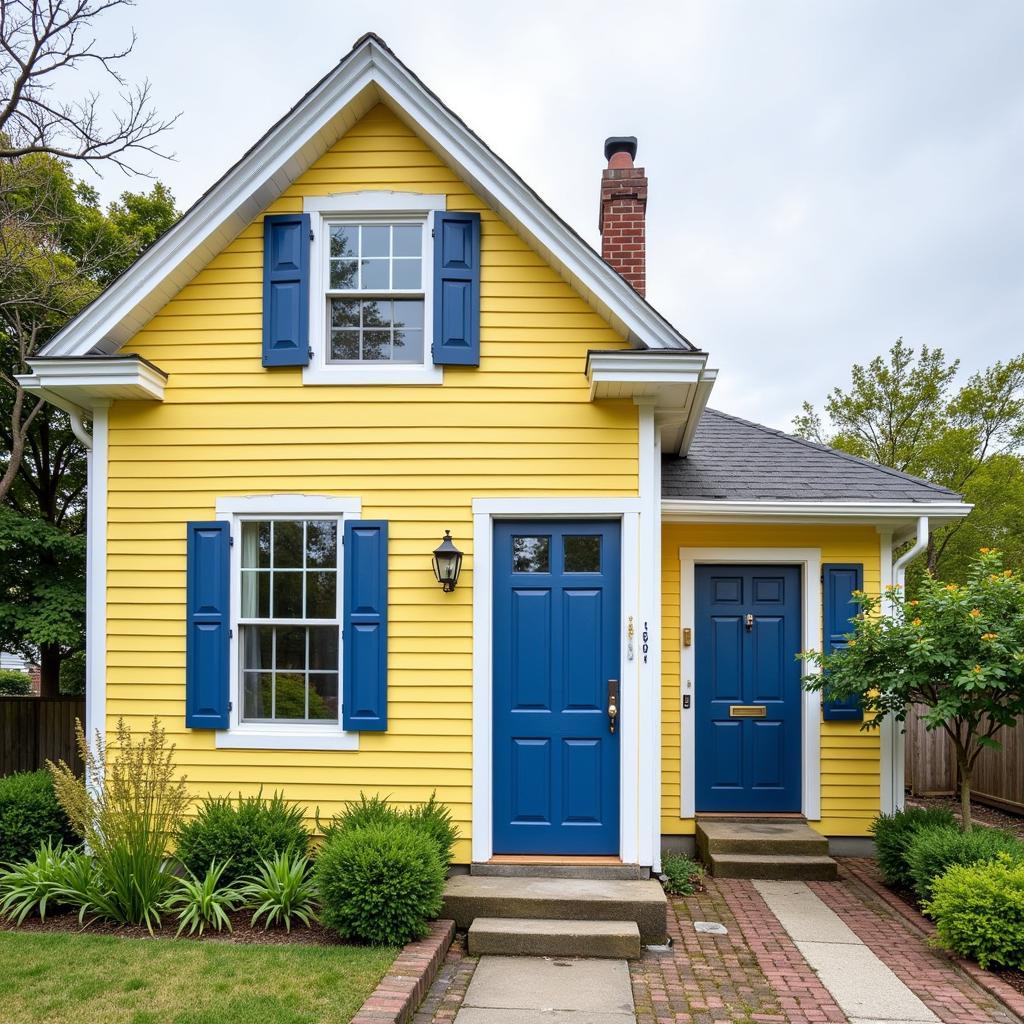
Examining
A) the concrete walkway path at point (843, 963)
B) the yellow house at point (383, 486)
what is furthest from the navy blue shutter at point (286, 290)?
the concrete walkway path at point (843, 963)

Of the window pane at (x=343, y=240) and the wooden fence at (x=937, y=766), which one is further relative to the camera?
the wooden fence at (x=937, y=766)

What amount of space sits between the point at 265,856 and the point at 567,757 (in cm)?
218

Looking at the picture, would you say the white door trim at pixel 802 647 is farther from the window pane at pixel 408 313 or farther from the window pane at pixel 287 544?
the window pane at pixel 287 544

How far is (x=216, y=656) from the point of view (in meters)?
5.73

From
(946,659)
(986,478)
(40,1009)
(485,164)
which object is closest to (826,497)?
(946,659)

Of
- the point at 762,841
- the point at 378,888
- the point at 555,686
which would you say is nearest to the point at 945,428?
the point at 762,841

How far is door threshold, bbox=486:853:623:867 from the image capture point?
5453 mm

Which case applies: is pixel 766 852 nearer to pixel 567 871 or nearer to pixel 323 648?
pixel 567 871

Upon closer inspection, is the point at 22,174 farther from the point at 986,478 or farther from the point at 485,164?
the point at 986,478

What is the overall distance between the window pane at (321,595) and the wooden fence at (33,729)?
6.28 meters

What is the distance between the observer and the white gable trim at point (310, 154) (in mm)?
5445

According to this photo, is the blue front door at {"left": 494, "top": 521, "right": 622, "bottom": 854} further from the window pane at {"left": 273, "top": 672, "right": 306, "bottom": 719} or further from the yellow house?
the window pane at {"left": 273, "top": 672, "right": 306, "bottom": 719}

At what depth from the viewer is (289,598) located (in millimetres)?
5844

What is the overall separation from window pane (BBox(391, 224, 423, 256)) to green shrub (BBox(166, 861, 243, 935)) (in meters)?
4.55
